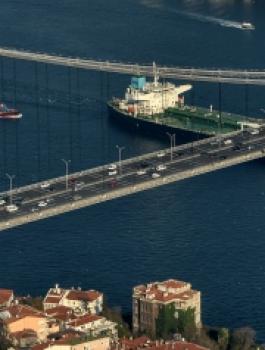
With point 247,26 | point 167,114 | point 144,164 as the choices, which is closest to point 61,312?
point 144,164

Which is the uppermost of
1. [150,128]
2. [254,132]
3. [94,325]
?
[254,132]

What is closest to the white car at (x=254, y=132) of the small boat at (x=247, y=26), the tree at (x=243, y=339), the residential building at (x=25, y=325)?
the tree at (x=243, y=339)

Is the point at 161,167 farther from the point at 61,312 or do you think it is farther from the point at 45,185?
the point at 61,312

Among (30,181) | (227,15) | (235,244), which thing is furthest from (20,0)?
(235,244)

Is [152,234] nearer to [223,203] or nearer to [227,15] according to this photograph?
[223,203]

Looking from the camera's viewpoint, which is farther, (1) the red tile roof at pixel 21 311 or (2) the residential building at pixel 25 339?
(1) the red tile roof at pixel 21 311

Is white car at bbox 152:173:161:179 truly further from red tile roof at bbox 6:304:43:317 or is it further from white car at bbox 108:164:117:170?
red tile roof at bbox 6:304:43:317

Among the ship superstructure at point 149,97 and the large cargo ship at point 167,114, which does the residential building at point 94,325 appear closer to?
the large cargo ship at point 167,114
